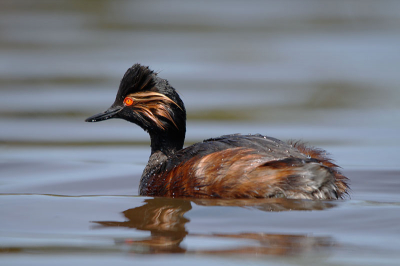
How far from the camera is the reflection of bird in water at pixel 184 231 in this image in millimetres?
4918

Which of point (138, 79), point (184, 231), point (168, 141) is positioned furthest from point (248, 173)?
point (138, 79)

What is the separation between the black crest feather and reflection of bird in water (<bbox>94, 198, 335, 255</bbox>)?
3.92 feet

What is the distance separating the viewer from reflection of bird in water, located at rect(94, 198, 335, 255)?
16.1ft

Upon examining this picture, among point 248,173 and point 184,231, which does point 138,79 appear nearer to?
point 248,173

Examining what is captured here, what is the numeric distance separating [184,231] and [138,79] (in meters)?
2.04

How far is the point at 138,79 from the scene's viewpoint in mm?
6898

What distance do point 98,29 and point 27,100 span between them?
465 centimetres

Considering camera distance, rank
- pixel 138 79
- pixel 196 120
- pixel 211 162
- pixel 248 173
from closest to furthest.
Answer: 1. pixel 248 173
2. pixel 211 162
3. pixel 138 79
4. pixel 196 120

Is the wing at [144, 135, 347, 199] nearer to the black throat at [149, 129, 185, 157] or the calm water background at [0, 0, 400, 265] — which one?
the calm water background at [0, 0, 400, 265]

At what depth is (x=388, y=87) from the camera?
12.5 metres

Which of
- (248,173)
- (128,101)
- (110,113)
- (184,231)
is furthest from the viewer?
(110,113)

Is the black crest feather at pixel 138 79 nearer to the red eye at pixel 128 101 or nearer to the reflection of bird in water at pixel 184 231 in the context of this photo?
the red eye at pixel 128 101

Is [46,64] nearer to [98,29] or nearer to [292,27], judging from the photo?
[98,29]

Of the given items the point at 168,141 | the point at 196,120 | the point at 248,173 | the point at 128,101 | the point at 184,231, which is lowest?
the point at 184,231
